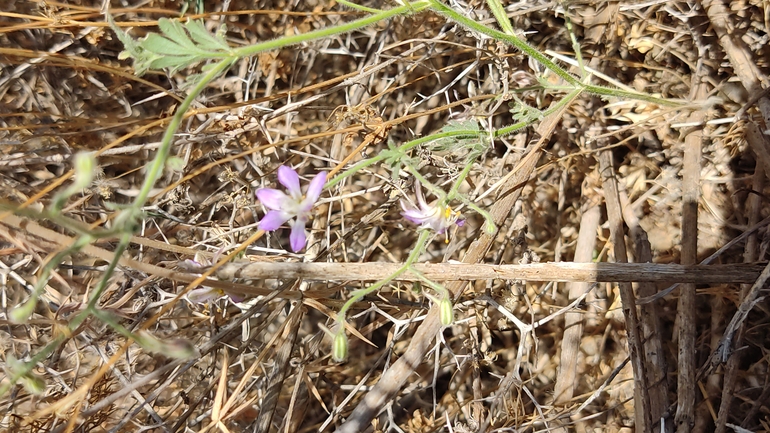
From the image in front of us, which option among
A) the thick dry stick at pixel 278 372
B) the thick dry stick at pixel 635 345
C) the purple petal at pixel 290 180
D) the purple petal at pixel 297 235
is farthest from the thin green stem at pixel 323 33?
the thick dry stick at pixel 635 345

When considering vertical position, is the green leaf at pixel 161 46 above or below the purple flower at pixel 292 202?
above

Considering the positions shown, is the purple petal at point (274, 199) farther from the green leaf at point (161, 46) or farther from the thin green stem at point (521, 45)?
the thin green stem at point (521, 45)

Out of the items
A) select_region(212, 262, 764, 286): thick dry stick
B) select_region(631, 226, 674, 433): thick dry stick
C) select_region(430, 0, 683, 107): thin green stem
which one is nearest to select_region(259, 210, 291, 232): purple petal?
select_region(212, 262, 764, 286): thick dry stick

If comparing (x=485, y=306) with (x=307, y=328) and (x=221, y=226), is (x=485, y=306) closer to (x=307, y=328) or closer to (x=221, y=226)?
(x=307, y=328)

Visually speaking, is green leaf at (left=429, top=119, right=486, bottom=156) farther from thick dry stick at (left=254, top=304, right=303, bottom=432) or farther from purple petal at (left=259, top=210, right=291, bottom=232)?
thick dry stick at (left=254, top=304, right=303, bottom=432)

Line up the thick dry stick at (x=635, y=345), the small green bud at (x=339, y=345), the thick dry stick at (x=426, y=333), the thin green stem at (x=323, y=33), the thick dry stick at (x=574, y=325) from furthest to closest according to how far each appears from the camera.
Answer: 1. the thick dry stick at (x=574, y=325)
2. the thick dry stick at (x=635, y=345)
3. the thick dry stick at (x=426, y=333)
4. the small green bud at (x=339, y=345)
5. the thin green stem at (x=323, y=33)

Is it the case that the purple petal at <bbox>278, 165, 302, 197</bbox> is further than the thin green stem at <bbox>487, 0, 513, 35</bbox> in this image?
No

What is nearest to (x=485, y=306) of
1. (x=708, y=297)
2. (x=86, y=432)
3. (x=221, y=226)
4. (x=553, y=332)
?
(x=553, y=332)
